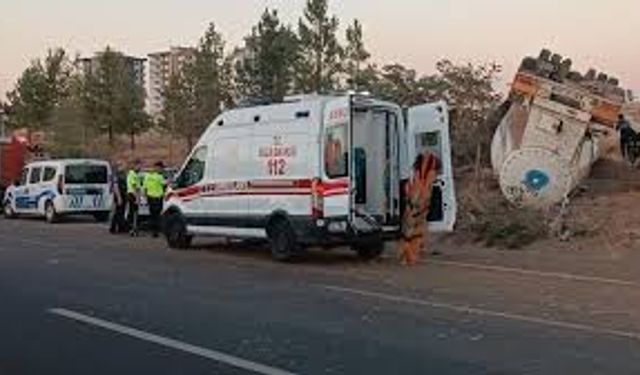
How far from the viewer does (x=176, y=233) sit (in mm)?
22859

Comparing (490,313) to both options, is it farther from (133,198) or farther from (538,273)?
(133,198)

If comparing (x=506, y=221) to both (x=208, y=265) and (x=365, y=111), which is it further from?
(x=208, y=265)

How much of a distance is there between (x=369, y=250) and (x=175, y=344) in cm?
958

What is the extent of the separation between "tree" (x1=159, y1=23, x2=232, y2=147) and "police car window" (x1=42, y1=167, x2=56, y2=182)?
1543 cm

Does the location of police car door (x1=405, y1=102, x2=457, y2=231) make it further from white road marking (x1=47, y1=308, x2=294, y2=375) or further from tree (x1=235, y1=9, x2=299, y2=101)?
tree (x1=235, y1=9, x2=299, y2=101)

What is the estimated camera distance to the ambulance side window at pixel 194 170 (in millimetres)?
21844

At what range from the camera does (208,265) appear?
19.2 meters

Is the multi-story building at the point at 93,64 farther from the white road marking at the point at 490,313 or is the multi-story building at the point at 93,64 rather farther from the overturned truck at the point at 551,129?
the white road marking at the point at 490,313

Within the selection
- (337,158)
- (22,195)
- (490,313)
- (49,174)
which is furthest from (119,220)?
(490,313)

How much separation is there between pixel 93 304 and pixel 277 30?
3294 centimetres

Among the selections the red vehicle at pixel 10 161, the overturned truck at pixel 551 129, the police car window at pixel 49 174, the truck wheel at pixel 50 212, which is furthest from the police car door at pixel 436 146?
the red vehicle at pixel 10 161

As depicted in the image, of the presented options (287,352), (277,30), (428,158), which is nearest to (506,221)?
(428,158)

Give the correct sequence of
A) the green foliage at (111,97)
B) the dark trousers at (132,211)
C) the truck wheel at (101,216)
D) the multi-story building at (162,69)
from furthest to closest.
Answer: the green foliage at (111,97)
the multi-story building at (162,69)
the truck wheel at (101,216)
the dark trousers at (132,211)

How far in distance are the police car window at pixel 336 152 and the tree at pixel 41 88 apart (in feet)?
159
